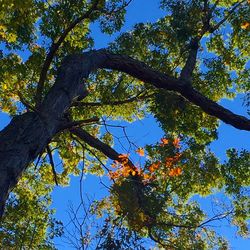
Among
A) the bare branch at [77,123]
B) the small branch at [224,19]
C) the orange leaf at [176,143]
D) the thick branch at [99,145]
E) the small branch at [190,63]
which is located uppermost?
the small branch at [224,19]

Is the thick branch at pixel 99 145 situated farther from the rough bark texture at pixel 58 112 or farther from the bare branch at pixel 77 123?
the bare branch at pixel 77 123

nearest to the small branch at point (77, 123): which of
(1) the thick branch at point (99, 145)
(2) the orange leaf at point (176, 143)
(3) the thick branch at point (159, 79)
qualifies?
(3) the thick branch at point (159, 79)

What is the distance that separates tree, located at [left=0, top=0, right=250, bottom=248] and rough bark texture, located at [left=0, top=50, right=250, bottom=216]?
0.03 metres

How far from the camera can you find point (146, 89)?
14516 mm

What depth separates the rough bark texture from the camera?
6.41 metres

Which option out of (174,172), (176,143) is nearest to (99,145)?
(174,172)

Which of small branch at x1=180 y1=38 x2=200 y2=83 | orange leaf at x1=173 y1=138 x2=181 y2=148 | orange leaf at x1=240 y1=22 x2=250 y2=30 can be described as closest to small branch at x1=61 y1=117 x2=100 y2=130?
small branch at x1=180 y1=38 x2=200 y2=83

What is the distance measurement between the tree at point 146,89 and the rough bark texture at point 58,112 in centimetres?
3

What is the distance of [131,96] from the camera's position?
612 inches

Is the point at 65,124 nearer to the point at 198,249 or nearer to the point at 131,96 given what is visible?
the point at 198,249

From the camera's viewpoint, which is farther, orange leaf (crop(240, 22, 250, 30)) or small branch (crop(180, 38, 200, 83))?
orange leaf (crop(240, 22, 250, 30))

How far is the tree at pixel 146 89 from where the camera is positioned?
9930 millimetres

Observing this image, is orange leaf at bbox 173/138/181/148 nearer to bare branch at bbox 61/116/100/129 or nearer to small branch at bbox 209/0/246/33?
small branch at bbox 209/0/246/33

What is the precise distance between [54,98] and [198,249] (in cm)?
499
